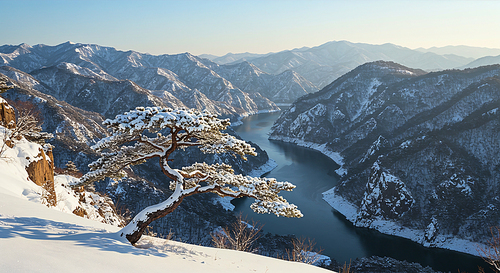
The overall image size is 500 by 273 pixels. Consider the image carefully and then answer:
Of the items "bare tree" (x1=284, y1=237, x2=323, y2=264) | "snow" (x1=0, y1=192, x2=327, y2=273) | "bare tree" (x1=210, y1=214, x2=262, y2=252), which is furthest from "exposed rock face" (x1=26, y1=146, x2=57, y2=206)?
"bare tree" (x1=284, y1=237, x2=323, y2=264)

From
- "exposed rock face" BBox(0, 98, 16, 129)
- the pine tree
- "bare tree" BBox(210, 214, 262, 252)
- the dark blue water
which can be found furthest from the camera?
the dark blue water

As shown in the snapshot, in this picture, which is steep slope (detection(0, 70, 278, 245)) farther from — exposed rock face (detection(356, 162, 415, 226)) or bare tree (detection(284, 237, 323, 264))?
exposed rock face (detection(356, 162, 415, 226))

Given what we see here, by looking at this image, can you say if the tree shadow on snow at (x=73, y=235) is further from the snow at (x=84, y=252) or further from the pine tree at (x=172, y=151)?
the pine tree at (x=172, y=151)

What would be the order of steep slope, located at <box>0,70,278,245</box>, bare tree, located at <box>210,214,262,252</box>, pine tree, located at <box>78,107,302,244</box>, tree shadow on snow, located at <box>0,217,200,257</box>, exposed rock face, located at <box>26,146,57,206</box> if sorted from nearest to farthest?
tree shadow on snow, located at <box>0,217,200,257</box> → pine tree, located at <box>78,107,302,244</box> → exposed rock face, located at <box>26,146,57,206</box> → bare tree, located at <box>210,214,262,252</box> → steep slope, located at <box>0,70,278,245</box>

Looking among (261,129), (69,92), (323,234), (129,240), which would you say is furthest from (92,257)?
(69,92)

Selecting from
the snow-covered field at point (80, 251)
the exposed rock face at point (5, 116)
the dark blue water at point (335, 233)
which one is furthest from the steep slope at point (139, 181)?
the snow-covered field at point (80, 251)

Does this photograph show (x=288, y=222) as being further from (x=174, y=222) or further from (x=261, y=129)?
(x=261, y=129)
